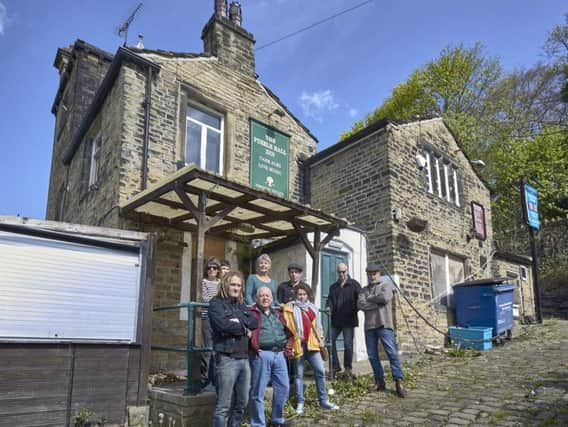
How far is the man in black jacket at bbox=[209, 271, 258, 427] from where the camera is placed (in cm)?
Result: 420

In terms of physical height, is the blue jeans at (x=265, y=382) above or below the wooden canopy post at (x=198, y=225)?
below

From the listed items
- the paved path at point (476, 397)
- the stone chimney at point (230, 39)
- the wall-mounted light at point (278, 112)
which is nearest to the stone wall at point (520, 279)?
the paved path at point (476, 397)

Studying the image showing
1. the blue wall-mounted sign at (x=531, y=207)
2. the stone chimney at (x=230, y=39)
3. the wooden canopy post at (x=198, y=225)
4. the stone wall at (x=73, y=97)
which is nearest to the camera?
the wooden canopy post at (x=198, y=225)

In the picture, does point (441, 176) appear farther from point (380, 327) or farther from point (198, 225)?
point (198, 225)

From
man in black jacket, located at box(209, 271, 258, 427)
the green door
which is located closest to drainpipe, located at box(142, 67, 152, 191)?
the green door

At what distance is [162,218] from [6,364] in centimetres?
430

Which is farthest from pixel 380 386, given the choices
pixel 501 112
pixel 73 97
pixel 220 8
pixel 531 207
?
pixel 501 112

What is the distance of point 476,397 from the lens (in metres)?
5.88

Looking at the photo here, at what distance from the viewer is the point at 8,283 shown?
175 inches

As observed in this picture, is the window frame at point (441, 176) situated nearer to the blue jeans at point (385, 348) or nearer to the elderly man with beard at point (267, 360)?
the blue jeans at point (385, 348)

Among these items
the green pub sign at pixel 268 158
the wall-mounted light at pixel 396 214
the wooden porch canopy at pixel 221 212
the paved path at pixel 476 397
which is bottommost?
the paved path at pixel 476 397

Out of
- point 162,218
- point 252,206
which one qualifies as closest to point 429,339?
point 252,206

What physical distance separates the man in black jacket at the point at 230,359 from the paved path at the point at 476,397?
97 centimetres

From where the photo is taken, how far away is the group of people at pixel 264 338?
4.29 metres
